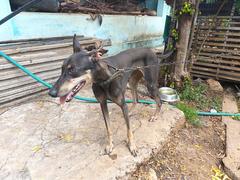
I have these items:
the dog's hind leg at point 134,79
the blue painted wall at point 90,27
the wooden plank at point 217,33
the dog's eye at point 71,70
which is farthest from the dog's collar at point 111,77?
the wooden plank at point 217,33

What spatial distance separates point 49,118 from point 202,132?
261 centimetres

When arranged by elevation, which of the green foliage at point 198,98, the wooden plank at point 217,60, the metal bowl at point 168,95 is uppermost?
the wooden plank at point 217,60

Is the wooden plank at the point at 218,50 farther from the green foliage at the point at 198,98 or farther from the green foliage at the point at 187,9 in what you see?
the green foliage at the point at 187,9

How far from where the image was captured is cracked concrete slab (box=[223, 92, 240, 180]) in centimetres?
278

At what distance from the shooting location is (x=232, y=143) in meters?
3.30

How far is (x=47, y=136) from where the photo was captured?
9.64 feet

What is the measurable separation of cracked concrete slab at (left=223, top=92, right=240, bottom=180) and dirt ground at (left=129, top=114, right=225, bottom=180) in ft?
0.33

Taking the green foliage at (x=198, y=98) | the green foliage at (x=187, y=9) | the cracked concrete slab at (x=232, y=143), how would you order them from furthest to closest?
the green foliage at (x=198, y=98) → the green foliage at (x=187, y=9) → the cracked concrete slab at (x=232, y=143)

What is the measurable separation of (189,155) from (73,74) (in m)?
2.10

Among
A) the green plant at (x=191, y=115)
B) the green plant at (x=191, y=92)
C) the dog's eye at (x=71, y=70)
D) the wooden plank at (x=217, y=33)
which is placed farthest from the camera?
the wooden plank at (x=217, y=33)

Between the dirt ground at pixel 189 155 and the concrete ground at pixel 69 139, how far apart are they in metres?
0.15

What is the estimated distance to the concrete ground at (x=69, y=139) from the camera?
238cm

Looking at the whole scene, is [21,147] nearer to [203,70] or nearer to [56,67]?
[56,67]

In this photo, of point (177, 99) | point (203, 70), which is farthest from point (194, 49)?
point (177, 99)
